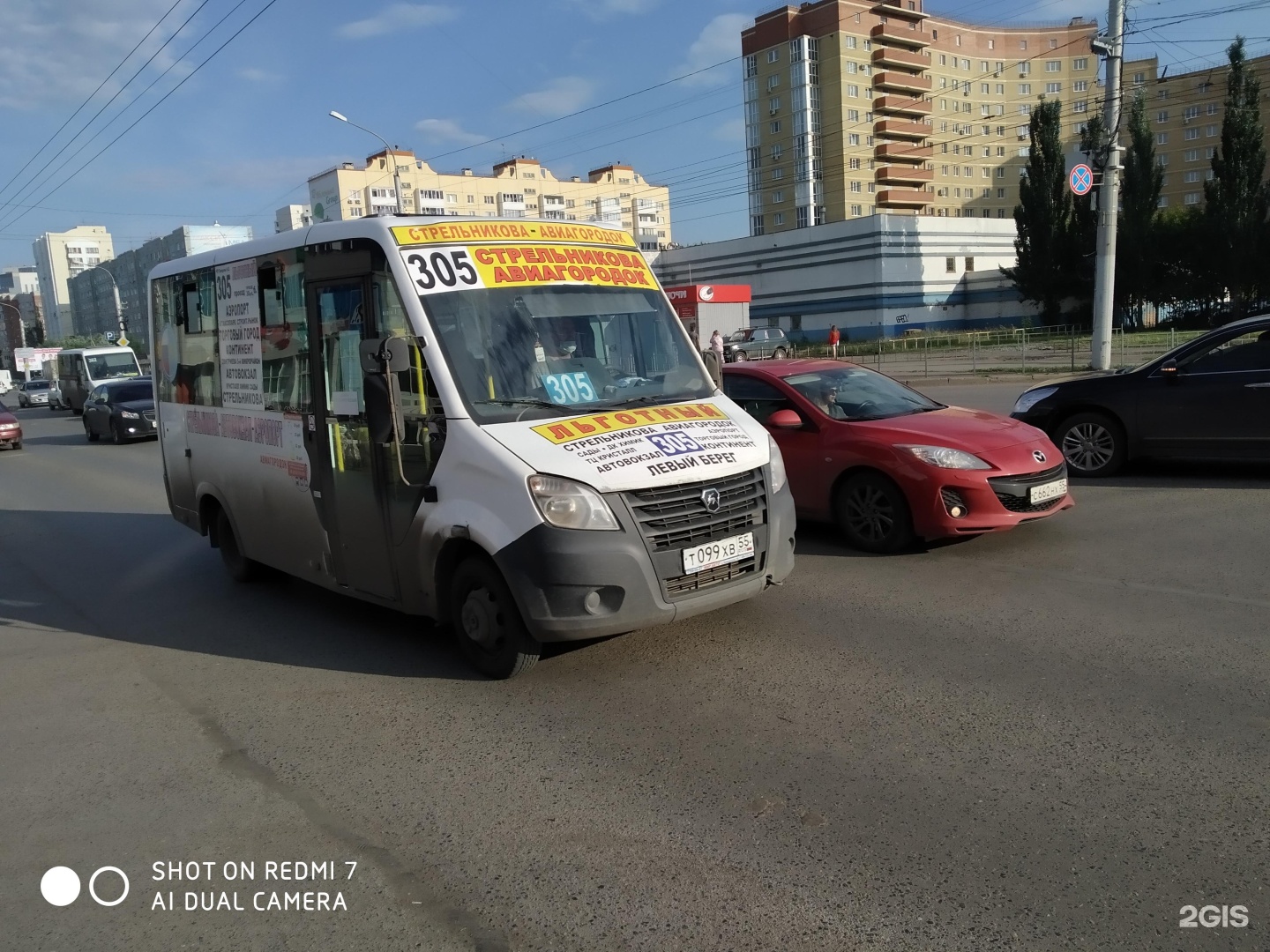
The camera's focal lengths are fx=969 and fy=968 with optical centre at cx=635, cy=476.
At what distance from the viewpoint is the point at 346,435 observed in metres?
5.97

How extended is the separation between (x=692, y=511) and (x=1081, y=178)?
21.8 meters

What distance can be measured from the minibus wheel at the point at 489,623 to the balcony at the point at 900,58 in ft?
317

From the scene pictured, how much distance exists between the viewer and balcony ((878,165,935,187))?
3679 inches

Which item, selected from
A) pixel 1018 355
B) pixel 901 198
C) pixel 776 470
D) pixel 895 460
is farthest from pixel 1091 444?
pixel 901 198

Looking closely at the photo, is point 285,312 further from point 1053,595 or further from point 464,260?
point 1053,595

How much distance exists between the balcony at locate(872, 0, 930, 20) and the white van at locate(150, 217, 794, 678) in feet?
314

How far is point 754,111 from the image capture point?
9369 cm

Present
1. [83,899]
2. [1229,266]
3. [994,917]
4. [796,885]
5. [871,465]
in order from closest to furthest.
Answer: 1. [994,917]
2. [796,885]
3. [83,899]
4. [871,465]
5. [1229,266]

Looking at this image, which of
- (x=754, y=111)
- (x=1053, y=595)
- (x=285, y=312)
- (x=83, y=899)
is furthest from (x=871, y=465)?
(x=754, y=111)

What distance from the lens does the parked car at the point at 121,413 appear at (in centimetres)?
2306

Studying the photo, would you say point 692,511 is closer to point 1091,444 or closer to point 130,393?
point 1091,444

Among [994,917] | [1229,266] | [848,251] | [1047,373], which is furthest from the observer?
[848,251]

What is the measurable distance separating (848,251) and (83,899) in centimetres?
6613

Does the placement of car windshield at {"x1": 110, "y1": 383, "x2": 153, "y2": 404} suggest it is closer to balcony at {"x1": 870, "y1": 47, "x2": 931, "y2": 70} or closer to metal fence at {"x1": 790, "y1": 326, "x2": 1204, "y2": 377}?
metal fence at {"x1": 790, "y1": 326, "x2": 1204, "y2": 377}
